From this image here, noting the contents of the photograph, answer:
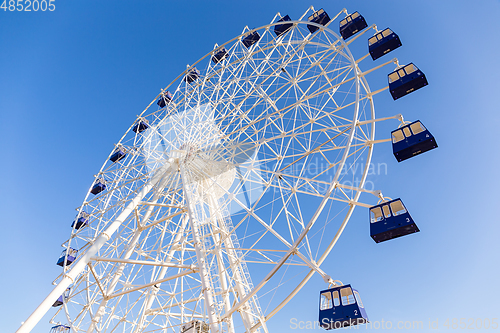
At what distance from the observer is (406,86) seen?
1322cm

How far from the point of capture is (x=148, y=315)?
1442 cm

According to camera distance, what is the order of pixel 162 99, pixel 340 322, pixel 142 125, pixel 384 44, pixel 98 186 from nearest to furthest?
pixel 340 322, pixel 384 44, pixel 98 186, pixel 142 125, pixel 162 99

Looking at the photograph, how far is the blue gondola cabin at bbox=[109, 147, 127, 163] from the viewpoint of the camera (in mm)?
21297

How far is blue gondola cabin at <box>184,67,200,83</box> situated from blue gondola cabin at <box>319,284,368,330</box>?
55.9 ft

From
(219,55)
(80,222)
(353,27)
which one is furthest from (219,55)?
(80,222)

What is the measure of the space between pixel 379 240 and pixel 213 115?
39.1 ft

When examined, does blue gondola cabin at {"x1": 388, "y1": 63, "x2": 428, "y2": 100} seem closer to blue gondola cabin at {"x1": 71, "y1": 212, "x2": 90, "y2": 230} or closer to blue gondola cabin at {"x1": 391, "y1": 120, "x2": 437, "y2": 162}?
blue gondola cabin at {"x1": 391, "y1": 120, "x2": 437, "y2": 162}

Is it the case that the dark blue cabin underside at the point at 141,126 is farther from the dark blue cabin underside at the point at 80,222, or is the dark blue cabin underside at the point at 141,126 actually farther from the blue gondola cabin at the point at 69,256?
the blue gondola cabin at the point at 69,256

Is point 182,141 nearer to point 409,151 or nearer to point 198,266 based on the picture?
point 198,266

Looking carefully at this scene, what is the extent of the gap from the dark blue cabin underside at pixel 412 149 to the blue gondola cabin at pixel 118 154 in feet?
55.3

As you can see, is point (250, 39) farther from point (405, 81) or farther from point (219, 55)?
point (405, 81)

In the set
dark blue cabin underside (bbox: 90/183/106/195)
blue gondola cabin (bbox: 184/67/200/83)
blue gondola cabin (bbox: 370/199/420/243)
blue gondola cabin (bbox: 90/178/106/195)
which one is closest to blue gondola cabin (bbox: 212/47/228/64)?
blue gondola cabin (bbox: 184/67/200/83)

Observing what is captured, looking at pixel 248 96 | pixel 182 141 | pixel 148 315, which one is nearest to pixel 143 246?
pixel 148 315

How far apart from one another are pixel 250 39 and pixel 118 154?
458 inches
